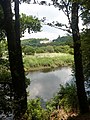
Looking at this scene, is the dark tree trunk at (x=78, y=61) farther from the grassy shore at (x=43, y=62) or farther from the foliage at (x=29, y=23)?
the grassy shore at (x=43, y=62)

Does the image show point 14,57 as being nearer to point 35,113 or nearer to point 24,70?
point 24,70

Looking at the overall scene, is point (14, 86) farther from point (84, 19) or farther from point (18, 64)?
point (84, 19)

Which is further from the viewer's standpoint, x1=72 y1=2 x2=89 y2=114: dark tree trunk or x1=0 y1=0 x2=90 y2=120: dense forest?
x1=72 y1=2 x2=89 y2=114: dark tree trunk

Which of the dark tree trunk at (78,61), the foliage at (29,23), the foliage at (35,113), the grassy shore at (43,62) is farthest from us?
the grassy shore at (43,62)

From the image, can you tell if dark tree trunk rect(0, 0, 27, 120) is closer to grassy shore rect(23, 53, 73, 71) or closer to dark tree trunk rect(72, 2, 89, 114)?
dark tree trunk rect(72, 2, 89, 114)

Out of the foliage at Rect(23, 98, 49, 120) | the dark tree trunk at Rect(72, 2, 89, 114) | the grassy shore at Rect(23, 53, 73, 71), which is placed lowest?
the grassy shore at Rect(23, 53, 73, 71)

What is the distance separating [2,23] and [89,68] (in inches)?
302

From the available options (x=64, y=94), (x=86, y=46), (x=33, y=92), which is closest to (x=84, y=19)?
(x=64, y=94)

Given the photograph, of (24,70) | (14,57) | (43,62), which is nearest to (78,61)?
(24,70)

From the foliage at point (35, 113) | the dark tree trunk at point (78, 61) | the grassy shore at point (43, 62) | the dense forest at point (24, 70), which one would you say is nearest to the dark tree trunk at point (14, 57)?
the dense forest at point (24, 70)

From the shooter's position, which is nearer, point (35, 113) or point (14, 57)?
point (14, 57)

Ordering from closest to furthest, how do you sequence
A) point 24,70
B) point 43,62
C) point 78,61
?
point 24,70 → point 78,61 → point 43,62

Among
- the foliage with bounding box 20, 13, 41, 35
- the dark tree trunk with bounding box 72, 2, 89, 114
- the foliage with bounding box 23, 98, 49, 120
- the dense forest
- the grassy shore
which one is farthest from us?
the grassy shore

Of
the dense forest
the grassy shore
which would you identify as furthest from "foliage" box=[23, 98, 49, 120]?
the grassy shore
